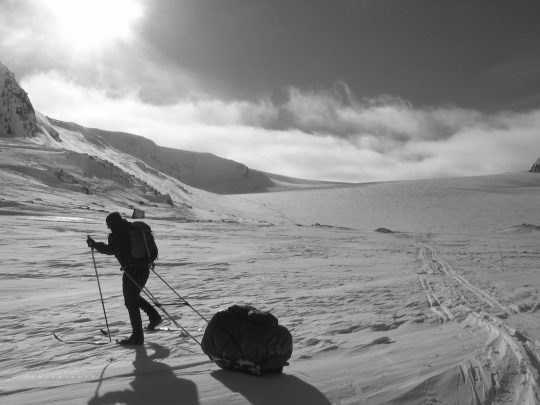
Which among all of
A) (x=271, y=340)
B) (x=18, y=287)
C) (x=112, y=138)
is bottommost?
(x=18, y=287)

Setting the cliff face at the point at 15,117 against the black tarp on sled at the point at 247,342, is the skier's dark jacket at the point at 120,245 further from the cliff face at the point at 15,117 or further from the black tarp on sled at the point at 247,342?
the cliff face at the point at 15,117

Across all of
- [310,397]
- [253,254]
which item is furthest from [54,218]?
[310,397]

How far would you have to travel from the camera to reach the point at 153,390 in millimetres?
Answer: 3883

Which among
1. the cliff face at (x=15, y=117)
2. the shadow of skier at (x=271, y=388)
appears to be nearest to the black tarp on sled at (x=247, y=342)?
the shadow of skier at (x=271, y=388)

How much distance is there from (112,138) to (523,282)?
164m

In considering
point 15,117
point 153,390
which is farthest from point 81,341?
point 15,117

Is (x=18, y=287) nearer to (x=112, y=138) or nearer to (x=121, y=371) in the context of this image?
(x=121, y=371)

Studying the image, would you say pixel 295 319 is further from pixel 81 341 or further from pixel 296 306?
pixel 81 341

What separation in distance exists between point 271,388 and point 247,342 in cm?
45

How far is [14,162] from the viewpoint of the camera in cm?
3875

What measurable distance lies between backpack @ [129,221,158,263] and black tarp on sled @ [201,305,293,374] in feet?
4.93

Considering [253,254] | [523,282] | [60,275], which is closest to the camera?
[523,282]

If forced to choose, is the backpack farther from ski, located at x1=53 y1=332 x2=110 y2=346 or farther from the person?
ski, located at x1=53 y1=332 x2=110 y2=346

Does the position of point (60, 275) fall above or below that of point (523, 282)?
below
